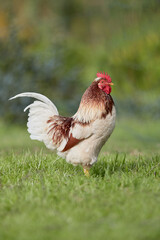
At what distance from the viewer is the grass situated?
296 centimetres

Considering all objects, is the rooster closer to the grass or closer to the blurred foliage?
the grass

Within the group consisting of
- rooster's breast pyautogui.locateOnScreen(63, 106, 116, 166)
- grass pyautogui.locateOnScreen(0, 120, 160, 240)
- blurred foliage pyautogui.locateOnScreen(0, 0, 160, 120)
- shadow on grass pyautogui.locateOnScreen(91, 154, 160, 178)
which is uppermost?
blurred foliage pyautogui.locateOnScreen(0, 0, 160, 120)

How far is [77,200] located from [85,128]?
102cm

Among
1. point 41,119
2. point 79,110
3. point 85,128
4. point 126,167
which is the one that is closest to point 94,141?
point 85,128

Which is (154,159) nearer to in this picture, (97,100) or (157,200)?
(97,100)

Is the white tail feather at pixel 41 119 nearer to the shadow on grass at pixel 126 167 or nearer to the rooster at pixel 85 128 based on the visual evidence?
the rooster at pixel 85 128

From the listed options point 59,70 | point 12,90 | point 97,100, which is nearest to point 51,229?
point 97,100

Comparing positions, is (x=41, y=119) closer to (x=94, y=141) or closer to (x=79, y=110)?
(x=79, y=110)

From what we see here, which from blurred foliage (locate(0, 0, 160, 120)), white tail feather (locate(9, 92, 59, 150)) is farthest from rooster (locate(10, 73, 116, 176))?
blurred foliage (locate(0, 0, 160, 120))

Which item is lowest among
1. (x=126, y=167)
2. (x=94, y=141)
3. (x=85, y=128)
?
(x=126, y=167)

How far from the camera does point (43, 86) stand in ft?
41.2

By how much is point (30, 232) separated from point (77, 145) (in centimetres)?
170

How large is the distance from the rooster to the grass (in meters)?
0.25

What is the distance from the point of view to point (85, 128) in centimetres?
447
